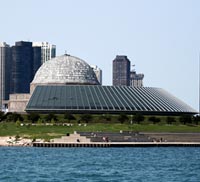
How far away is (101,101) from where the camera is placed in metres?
128

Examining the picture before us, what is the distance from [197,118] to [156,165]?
56.8 m

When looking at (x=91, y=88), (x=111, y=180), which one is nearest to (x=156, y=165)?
(x=111, y=180)

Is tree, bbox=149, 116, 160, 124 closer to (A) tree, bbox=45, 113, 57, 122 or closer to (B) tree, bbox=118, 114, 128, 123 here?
(B) tree, bbox=118, 114, 128, 123

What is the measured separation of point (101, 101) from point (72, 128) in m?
20.7

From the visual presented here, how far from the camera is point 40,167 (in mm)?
62406

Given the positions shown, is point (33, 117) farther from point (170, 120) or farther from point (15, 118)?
point (170, 120)

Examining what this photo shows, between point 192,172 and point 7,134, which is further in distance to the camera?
point 7,134

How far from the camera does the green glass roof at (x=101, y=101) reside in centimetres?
12531

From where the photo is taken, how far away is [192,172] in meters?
61.4

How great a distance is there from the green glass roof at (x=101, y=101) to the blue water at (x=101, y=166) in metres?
38.7

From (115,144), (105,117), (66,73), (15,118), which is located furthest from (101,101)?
(115,144)

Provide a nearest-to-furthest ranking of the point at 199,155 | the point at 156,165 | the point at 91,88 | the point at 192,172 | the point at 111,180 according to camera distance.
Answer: the point at 111,180 → the point at 192,172 → the point at 156,165 → the point at 199,155 → the point at 91,88

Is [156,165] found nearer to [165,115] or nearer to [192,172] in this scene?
[192,172]

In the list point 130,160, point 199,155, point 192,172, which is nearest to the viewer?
point 192,172
